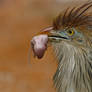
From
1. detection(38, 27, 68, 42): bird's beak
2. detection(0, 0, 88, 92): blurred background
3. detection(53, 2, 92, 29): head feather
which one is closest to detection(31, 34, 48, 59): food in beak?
detection(38, 27, 68, 42): bird's beak

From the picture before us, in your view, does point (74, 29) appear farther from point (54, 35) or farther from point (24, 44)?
point (24, 44)

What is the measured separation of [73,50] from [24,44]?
357 centimetres

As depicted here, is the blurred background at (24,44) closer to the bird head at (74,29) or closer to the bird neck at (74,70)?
the bird head at (74,29)

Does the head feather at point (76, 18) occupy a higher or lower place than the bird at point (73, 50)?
higher

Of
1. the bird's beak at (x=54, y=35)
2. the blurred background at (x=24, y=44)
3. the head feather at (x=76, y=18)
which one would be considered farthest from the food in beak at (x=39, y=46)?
the blurred background at (x=24, y=44)

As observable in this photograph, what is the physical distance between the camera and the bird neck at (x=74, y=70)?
2.74 meters

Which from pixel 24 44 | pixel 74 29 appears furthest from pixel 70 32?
pixel 24 44

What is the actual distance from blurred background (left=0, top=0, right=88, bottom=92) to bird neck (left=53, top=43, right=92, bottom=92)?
1495 millimetres

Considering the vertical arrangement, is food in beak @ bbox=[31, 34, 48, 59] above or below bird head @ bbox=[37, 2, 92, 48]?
below

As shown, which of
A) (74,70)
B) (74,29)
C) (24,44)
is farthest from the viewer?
(24,44)

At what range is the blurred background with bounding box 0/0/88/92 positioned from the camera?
5324mm

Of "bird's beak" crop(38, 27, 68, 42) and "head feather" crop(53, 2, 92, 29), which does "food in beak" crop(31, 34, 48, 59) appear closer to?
"bird's beak" crop(38, 27, 68, 42)

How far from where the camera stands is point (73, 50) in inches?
110

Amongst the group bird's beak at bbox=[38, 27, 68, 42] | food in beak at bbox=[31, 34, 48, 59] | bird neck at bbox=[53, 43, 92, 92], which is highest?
bird's beak at bbox=[38, 27, 68, 42]
